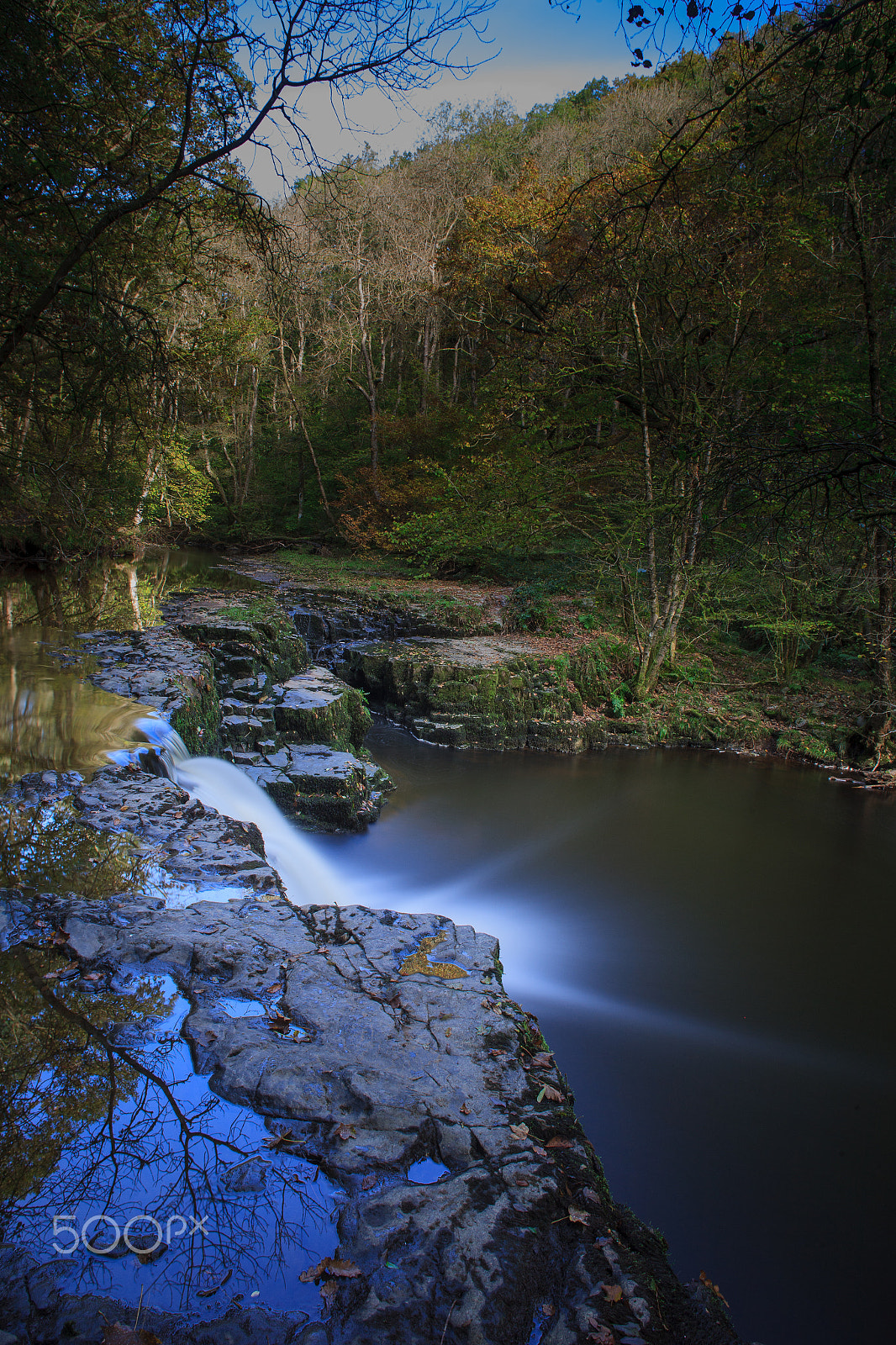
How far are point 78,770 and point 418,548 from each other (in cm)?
967

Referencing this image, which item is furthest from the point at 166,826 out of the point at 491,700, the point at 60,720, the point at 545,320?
the point at 545,320

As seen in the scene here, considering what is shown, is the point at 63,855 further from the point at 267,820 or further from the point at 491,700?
the point at 491,700

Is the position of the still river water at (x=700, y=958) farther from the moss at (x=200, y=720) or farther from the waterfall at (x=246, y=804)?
the moss at (x=200, y=720)

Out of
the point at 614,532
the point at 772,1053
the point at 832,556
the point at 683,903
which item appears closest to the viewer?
the point at 772,1053

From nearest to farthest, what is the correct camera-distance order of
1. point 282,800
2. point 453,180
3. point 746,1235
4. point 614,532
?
point 746,1235 < point 282,800 < point 614,532 < point 453,180

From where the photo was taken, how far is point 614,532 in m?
11.7


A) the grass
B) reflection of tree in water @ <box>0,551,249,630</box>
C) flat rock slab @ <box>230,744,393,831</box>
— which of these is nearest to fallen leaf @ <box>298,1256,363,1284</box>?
flat rock slab @ <box>230,744,393,831</box>

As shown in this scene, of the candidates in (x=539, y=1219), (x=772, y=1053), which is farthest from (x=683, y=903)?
(x=539, y=1219)

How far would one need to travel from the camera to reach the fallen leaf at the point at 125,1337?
1668 millimetres

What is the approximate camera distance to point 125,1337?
5.51 feet

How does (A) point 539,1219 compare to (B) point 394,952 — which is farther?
→ (B) point 394,952

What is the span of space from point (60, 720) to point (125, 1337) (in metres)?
4.79

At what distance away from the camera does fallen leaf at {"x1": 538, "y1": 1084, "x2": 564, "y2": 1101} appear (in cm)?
274

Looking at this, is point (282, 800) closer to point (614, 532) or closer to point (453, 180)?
point (614, 532)
